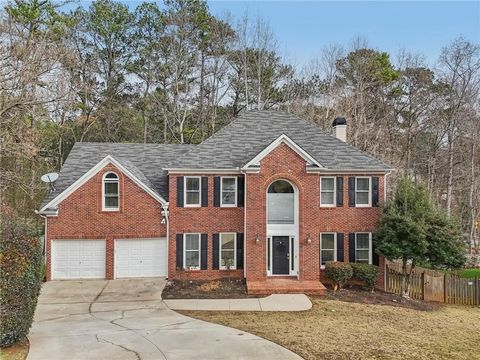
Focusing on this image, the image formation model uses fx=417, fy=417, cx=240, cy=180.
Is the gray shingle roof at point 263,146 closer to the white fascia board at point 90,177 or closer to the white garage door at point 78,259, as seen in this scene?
the white fascia board at point 90,177

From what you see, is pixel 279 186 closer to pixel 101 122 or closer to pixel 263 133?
pixel 263 133

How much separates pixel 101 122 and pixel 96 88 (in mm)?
2761

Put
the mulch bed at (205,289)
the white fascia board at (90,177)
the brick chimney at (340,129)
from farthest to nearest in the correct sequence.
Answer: the brick chimney at (340,129)
the white fascia board at (90,177)
the mulch bed at (205,289)

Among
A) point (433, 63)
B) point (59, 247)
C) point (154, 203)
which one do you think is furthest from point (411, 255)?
point (433, 63)

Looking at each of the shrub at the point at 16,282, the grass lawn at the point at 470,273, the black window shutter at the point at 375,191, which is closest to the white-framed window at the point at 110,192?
the shrub at the point at 16,282

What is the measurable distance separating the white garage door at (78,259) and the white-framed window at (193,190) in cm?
422

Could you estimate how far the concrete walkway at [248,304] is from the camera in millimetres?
14180

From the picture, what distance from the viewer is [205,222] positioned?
738 inches

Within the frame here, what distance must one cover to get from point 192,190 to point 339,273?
7295mm

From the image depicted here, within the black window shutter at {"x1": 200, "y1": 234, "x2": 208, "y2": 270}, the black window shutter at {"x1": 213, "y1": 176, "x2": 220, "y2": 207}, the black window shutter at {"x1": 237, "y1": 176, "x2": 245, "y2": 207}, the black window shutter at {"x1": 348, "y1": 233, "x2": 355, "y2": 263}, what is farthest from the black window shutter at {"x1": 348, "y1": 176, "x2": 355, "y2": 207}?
the black window shutter at {"x1": 200, "y1": 234, "x2": 208, "y2": 270}

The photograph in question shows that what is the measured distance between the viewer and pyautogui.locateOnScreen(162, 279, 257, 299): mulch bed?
15.9 metres

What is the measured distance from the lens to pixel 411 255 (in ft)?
56.4

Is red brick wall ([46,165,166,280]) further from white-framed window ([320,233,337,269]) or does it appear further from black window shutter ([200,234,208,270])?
A: white-framed window ([320,233,337,269])

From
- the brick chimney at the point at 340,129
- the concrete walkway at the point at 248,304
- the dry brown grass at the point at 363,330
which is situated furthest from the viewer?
the brick chimney at the point at 340,129
